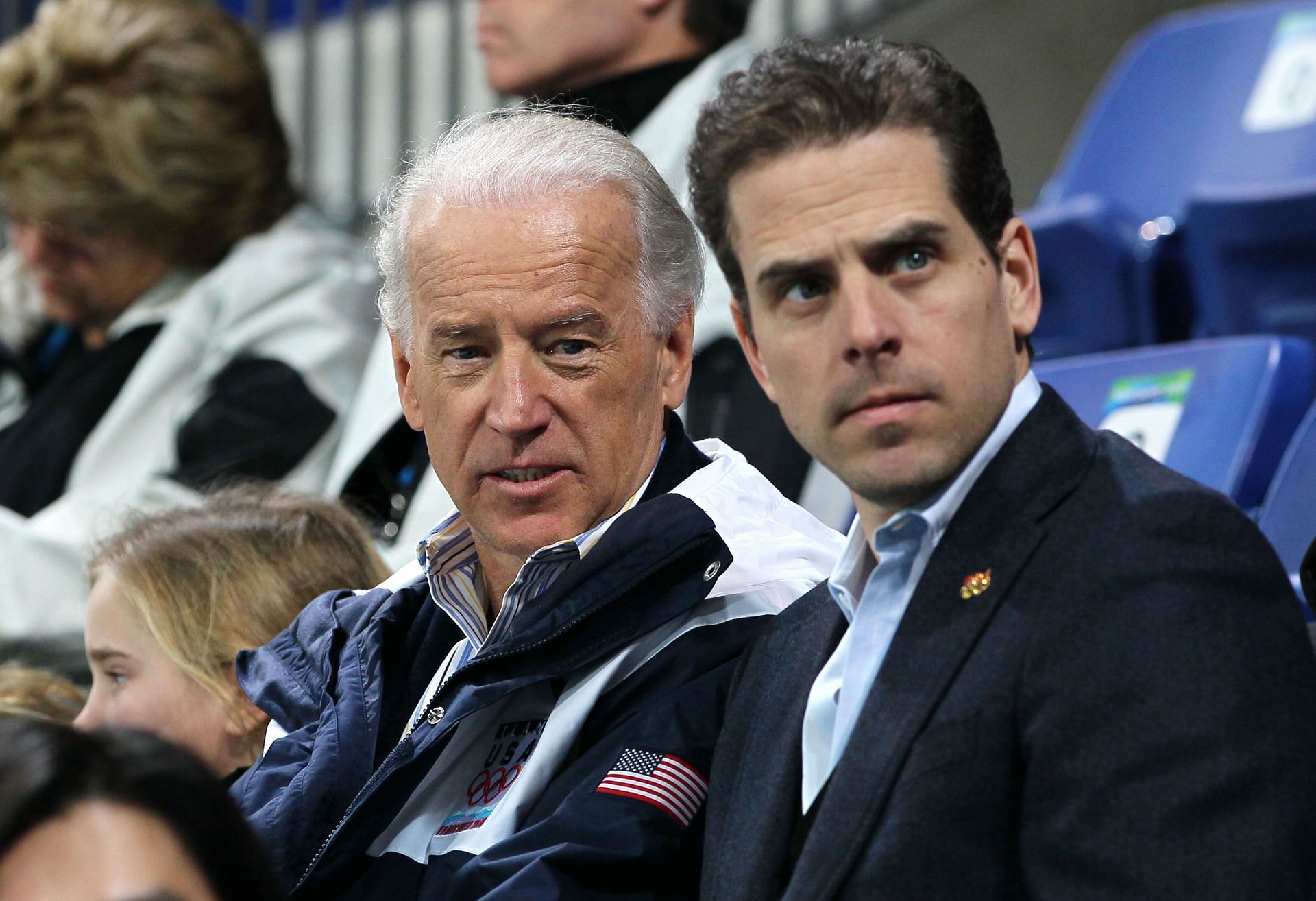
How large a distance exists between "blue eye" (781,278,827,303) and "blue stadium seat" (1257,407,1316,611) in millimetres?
886

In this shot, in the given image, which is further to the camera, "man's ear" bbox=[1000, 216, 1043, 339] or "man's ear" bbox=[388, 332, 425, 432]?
"man's ear" bbox=[388, 332, 425, 432]

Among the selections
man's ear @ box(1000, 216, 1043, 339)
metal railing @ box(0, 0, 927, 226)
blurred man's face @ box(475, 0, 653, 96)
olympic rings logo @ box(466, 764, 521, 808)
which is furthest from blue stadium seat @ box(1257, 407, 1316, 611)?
metal railing @ box(0, 0, 927, 226)

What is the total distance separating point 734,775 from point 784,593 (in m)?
0.34

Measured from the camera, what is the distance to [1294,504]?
226cm

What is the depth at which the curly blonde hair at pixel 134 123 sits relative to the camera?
3672mm

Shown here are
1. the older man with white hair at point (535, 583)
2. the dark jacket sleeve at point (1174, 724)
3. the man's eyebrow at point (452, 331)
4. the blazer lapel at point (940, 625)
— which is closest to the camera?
the dark jacket sleeve at point (1174, 724)

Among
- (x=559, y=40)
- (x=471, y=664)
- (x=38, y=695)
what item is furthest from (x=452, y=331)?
(x=559, y=40)

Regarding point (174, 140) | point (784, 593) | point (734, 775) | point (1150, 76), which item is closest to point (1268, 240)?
point (1150, 76)

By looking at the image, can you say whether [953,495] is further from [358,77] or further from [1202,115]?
[358,77]

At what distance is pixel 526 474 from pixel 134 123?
201cm

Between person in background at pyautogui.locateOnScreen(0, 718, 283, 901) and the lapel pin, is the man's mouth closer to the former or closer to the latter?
the lapel pin

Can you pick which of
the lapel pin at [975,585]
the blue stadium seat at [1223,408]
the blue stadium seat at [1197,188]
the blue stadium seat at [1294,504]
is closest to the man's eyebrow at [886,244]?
the lapel pin at [975,585]

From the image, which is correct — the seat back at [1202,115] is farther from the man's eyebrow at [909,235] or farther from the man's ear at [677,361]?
the man's eyebrow at [909,235]

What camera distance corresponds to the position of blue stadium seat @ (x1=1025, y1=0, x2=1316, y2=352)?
2.94 m
